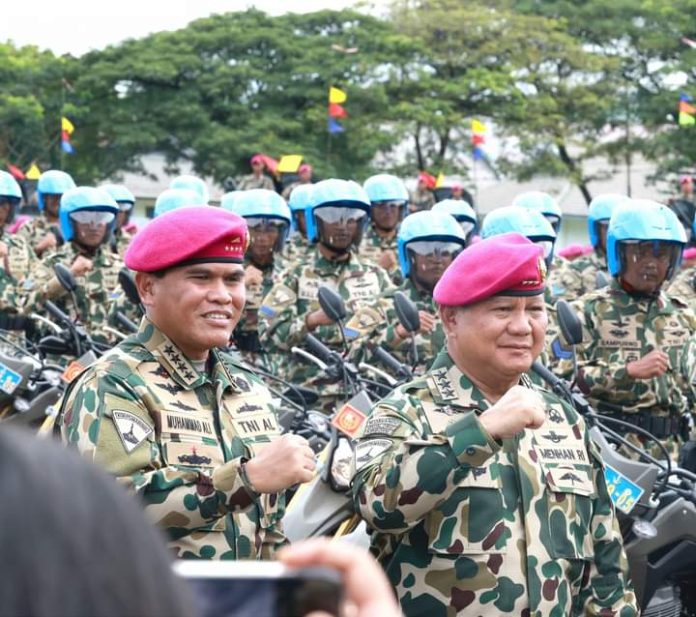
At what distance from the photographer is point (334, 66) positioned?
1236 inches

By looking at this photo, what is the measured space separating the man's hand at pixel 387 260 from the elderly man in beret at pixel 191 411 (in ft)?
27.5

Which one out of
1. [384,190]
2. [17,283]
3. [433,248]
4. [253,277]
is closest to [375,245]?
[384,190]

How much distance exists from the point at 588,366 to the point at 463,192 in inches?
537

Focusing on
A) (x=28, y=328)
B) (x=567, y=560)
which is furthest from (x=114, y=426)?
(x=28, y=328)

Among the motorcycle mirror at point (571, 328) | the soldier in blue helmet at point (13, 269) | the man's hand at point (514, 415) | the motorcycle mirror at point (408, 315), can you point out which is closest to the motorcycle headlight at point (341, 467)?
the motorcycle mirror at point (408, 315)

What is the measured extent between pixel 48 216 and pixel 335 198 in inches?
252

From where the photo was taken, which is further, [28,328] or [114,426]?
[28,328]

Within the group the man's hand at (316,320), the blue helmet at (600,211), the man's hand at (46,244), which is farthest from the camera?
the man's hand at (46,244)

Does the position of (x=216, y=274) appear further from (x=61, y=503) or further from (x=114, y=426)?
(x=61, y=503)

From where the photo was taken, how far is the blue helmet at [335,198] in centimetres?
956

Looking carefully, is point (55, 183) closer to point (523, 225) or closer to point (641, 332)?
point (523, 225)

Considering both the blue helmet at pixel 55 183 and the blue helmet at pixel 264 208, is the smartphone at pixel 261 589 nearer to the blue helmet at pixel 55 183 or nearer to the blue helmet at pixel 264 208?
the blue helmet at pixel 264 208

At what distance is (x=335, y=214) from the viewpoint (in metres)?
9.47

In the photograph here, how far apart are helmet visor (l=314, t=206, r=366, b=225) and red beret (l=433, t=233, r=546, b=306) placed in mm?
5579
